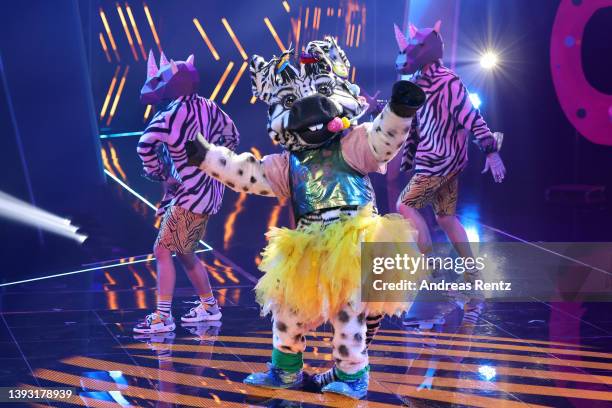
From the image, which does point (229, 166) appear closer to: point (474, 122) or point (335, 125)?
point (335, 125)

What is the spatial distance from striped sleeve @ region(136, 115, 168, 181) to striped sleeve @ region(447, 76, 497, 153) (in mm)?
1909

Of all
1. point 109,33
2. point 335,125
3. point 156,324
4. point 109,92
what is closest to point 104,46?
point 109,33

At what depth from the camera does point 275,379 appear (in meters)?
4.06

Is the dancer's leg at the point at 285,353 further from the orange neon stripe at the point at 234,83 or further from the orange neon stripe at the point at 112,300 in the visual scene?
the orange neon stripe at the point at 234,83

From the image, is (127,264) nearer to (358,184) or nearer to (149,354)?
(149,354)

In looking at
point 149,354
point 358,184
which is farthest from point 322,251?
point 149,354

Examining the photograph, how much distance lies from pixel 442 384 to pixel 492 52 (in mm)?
5720

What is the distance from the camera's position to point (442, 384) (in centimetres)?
410

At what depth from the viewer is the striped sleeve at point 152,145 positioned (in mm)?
5098

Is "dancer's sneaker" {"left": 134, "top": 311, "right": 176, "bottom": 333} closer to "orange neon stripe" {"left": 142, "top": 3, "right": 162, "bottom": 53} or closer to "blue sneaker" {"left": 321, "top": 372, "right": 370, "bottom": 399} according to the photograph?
"blue sneaker" {"left": 321, "top": 372, "right": 370, "bottom": 399}

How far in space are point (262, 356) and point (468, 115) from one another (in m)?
2.20

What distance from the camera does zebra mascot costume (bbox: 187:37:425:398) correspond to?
12.4ft
